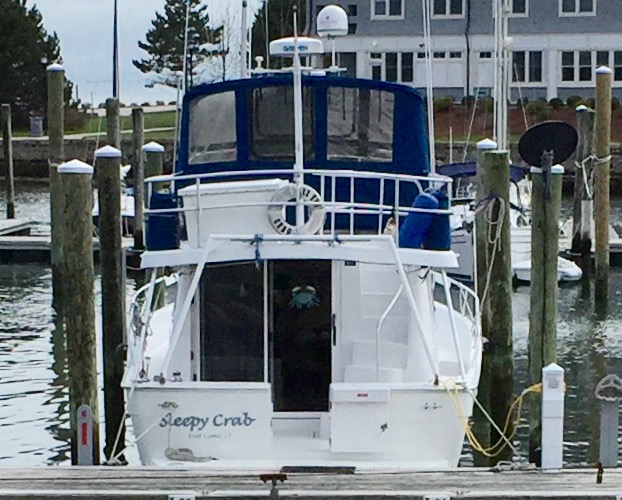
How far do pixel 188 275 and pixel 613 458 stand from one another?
3573 mm

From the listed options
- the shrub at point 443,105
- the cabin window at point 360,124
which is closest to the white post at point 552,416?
the cabin window at point 360,124

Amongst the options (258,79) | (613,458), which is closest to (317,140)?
(258,79)

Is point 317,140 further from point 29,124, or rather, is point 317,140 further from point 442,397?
point 29,124

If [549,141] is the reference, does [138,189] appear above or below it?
below

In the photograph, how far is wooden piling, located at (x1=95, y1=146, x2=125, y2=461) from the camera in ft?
42.4

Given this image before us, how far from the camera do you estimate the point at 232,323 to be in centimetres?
1134

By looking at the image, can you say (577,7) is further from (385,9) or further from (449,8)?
(385,9)

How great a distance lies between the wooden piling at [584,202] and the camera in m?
24.6

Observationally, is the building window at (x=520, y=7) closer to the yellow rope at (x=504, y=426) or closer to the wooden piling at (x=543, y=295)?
the yellow rope at (x=504, y=426)

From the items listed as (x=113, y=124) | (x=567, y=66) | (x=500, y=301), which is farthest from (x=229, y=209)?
(x=567, y=66)

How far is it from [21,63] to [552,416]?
50.9m

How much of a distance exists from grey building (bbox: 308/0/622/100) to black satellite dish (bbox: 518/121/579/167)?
40908 mm

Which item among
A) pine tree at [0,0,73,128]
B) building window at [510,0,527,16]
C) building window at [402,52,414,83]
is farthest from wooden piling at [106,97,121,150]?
pine tree at [0,0,73,128]

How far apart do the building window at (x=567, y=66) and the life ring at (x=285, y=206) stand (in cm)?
4443
